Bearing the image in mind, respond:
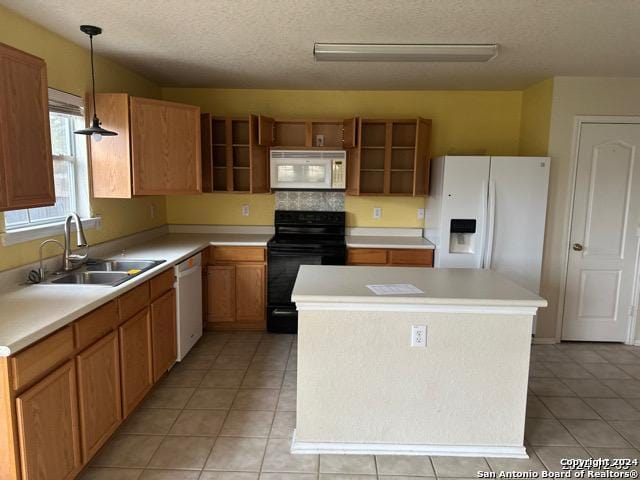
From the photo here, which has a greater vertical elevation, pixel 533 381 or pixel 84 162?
pixel 84 162

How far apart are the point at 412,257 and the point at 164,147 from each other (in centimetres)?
234

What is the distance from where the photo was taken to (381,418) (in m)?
2.28

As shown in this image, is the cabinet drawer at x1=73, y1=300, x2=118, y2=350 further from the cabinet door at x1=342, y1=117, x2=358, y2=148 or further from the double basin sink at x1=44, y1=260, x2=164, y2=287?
the cabinet door at x1=342, y1=117, x2=358, y2=148

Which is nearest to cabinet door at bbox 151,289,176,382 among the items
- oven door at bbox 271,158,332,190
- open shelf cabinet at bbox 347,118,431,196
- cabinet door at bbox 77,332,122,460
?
cabinet door at bbox 77,332,122,460

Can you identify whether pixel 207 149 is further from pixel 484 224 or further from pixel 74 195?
pixel 484 224

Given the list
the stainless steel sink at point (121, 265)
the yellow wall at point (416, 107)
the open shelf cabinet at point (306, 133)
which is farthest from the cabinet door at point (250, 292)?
the yellow wall at point (416, 107)

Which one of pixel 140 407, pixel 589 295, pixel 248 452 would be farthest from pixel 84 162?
pixel 589 295

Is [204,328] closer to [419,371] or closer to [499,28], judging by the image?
[419,371]

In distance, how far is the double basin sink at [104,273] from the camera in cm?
255

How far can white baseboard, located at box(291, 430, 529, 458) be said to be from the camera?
89.7 inches

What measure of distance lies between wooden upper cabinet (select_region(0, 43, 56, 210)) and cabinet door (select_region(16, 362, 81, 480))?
2.58 feet

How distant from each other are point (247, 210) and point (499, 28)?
9.47 ft

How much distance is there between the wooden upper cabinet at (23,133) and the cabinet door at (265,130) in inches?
82.9

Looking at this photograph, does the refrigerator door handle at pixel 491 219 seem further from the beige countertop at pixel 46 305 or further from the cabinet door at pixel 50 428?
the cabinet door at pixel 50 428
